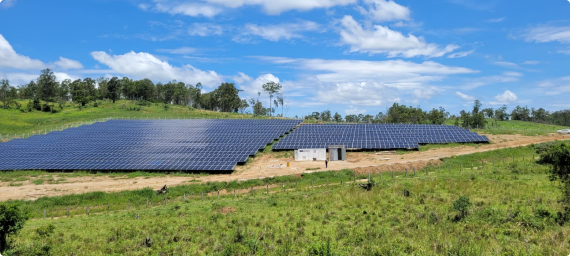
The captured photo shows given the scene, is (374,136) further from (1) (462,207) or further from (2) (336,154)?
(1) (462,207)

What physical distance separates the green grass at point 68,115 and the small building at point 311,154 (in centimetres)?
6425

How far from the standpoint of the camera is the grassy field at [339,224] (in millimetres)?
16188

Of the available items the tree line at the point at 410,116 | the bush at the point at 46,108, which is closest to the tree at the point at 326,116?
the tree line at the point at 410,116

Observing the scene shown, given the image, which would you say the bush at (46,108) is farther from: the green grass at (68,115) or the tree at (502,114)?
the tree at (502,114)

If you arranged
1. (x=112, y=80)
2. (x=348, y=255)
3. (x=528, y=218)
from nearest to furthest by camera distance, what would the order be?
(x=348, y=255) → (x=528, y=218) → (x=112, y=80)

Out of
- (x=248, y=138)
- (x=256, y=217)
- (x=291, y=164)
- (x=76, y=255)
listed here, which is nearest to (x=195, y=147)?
(x=248, y=138)

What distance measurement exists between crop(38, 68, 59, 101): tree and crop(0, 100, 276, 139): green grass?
20.6 meters

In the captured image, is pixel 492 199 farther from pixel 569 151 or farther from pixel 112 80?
pixel 112 80

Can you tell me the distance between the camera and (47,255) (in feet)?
53.3

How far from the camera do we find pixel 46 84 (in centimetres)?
13800

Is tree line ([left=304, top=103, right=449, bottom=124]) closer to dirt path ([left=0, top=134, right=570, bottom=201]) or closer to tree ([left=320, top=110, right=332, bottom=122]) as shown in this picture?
tree ([left=320, top=110, right=332, bottom=122])

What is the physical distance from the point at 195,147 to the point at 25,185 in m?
23.8

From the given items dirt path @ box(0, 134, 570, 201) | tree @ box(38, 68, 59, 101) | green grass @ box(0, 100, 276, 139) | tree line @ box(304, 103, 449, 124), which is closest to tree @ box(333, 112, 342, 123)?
tree line @ box(304, 103, 449, 124)

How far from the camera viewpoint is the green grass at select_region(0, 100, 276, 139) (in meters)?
88.7
